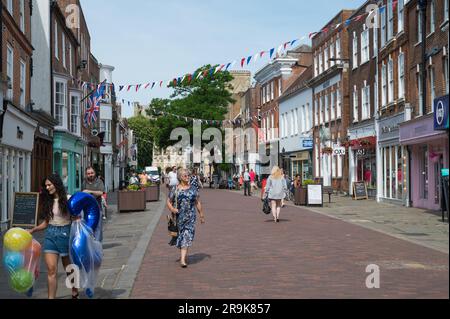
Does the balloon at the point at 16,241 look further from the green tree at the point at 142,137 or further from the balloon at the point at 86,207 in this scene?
the green tree at the point at 142,137

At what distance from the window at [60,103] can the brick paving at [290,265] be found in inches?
549

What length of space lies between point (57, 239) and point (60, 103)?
879 inches

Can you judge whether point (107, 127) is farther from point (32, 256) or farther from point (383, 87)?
point (32, 256)

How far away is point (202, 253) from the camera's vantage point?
11969 mm

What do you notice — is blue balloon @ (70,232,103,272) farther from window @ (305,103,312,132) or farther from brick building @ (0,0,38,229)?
window @ (305,103,312,132)

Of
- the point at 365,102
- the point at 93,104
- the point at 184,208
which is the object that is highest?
the point at 93,104

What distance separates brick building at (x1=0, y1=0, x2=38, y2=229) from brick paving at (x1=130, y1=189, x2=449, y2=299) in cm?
471

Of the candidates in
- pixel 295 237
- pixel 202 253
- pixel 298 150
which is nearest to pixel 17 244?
pixel 202 253

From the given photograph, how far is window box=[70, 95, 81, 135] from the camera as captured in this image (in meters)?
31.4

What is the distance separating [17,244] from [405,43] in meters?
21.9

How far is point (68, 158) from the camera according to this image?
31.3 metres

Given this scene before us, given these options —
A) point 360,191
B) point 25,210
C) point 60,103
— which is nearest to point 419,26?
point 360,191

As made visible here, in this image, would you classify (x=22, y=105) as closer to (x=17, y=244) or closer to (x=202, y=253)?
(x=202, y=253)

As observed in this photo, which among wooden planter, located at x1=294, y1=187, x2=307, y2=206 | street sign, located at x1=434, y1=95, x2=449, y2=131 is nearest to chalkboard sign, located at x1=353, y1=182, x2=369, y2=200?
wooden planter, located at x1=294, y1=187, x2=307, y2=206
